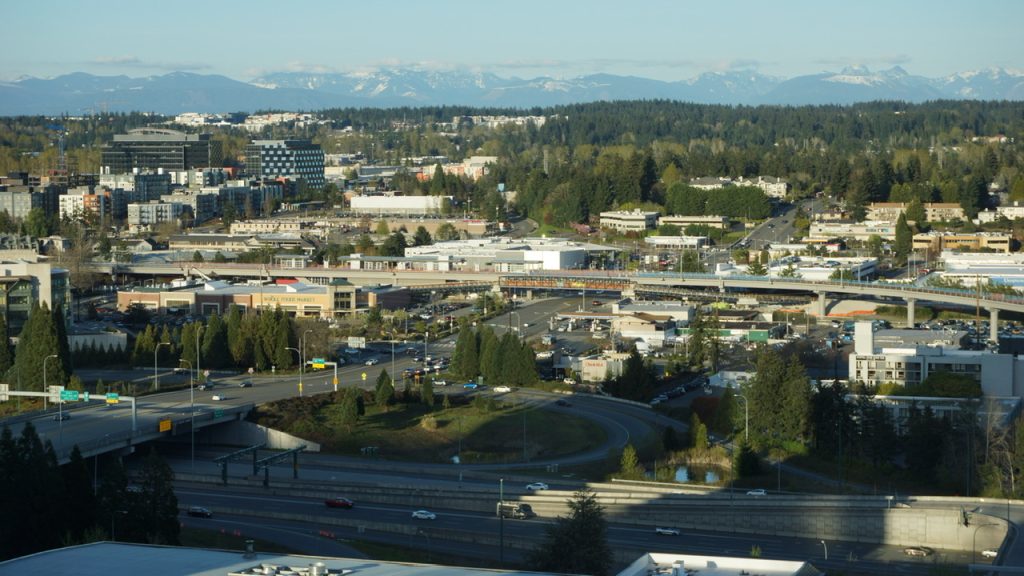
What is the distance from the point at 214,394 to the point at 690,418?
298 inches

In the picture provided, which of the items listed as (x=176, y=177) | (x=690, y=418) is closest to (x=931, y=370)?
(x=690, y=418)

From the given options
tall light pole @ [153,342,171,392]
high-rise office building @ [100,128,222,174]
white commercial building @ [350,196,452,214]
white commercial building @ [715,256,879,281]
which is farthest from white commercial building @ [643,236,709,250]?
high-rise office building @ [100,128,222,174]

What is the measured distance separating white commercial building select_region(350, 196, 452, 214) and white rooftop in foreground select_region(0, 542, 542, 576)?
2065 inches

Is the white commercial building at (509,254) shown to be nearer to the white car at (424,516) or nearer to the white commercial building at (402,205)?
the white commercial building at (402,205)

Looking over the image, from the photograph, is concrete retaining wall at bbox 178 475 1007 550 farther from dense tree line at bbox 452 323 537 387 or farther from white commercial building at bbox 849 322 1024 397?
dense tree line at bbox 452 323 537 387

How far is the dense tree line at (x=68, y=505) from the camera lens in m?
14.9

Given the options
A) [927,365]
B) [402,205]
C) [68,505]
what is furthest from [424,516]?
[402,205]

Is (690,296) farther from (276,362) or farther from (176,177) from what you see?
(176,177)

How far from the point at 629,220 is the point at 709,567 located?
4438cm

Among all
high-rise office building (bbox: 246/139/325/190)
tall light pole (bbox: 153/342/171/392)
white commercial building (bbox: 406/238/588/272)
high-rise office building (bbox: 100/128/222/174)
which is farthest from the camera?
high-rise office building (bbox: 246/139/325/190)

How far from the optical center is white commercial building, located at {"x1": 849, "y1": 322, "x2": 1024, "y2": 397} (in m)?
23.9

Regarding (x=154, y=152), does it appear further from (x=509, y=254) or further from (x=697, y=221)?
(x=509, y=254)

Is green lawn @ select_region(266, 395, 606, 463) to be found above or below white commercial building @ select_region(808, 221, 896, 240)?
below

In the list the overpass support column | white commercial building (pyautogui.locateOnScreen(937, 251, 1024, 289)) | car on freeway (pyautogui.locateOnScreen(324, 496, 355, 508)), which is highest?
white commercial building (pyautogui.locateOnScreen(937, 251, 1024, 289))
